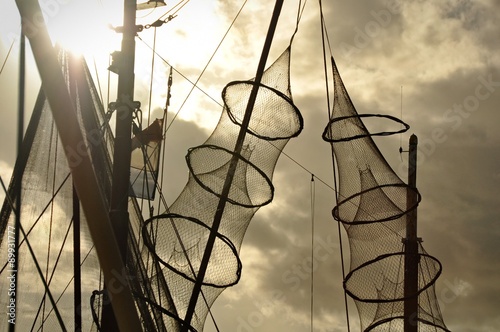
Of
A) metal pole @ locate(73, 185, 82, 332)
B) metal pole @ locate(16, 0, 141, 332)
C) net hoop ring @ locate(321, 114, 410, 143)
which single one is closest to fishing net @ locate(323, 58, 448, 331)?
net hoop ring @ locate(321, 114, 410, 143)

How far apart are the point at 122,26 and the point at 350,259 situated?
15.5 ft

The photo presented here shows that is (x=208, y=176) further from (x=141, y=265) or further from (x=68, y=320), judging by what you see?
(x=68, y=320)

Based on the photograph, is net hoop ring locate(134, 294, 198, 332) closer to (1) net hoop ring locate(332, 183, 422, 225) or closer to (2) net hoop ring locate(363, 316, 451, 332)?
(1) net hoop ring locate(332, 183, 422, 225)

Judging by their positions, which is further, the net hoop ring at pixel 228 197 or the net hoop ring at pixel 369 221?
the net hoop ring at pixel 369 221

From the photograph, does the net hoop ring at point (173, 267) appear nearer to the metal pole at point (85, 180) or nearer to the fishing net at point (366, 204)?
the fishing net at point (366, 204)

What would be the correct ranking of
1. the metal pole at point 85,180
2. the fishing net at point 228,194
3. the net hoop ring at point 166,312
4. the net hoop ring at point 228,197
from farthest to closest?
A: the fishing net at point 228,194 → the net hoop ring at point 228,197 → the net hoop ring at point 166,312 → the metal pole at point 85,180

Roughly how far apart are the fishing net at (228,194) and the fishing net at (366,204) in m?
0.90

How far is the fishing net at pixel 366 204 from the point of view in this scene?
10664 millimetres

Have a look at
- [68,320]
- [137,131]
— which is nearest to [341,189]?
[137,131]

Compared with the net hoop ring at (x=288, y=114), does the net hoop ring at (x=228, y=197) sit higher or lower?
lower

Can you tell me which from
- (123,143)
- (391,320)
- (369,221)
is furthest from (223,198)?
(391,320)

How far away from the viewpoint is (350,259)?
11016 mm

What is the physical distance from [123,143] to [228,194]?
5.75ft

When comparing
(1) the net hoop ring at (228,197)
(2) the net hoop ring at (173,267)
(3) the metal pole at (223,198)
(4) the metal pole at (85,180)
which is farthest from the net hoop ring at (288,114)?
(4) the metal pole at (85,180)
